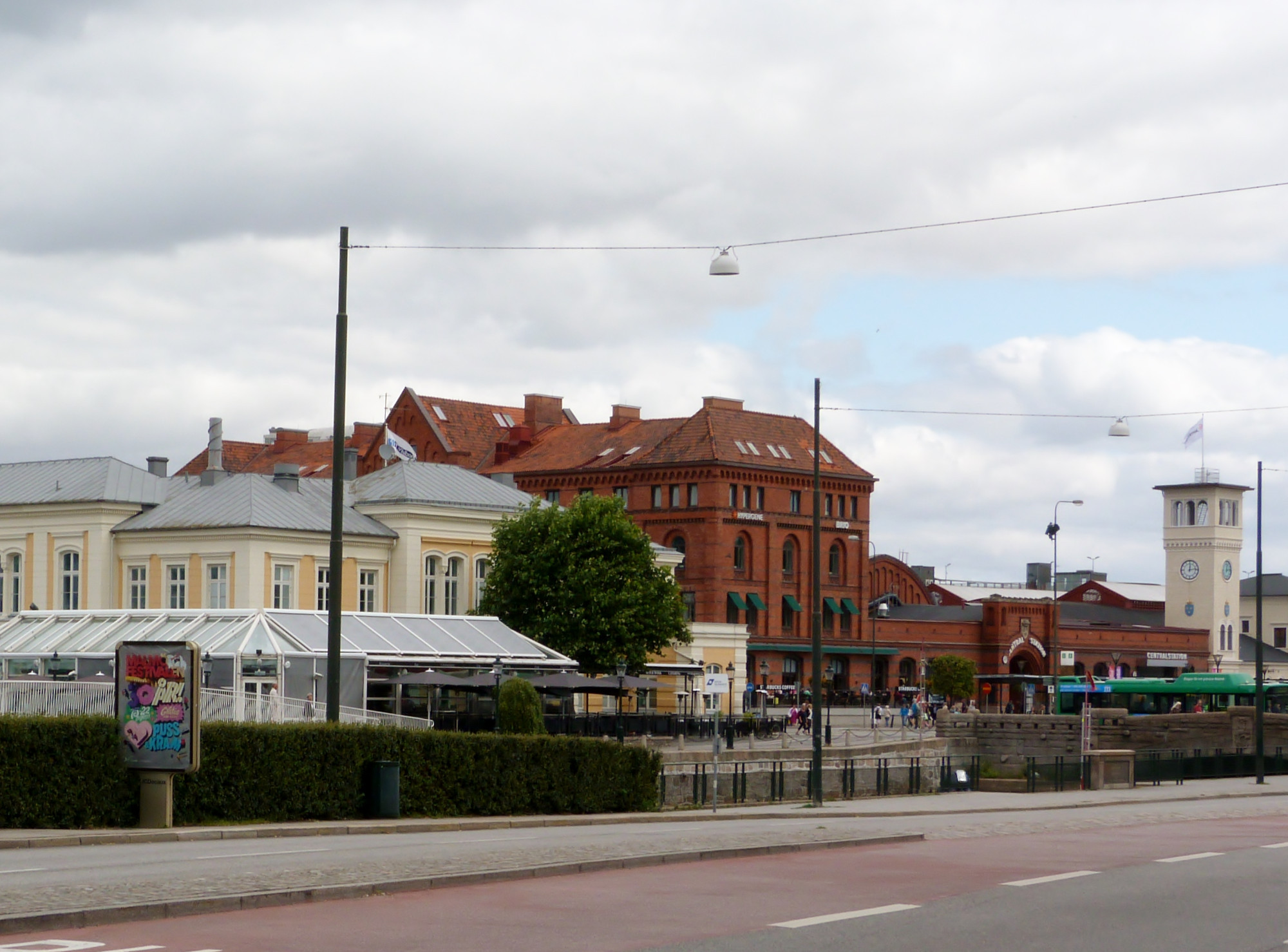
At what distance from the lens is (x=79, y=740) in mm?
24641

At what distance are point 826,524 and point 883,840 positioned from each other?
275ft

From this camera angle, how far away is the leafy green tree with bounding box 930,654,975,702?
357 feet

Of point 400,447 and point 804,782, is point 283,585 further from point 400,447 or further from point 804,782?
point 804,782

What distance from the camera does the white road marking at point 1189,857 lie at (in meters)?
22.0

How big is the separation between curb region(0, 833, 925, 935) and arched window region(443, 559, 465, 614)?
51.0 m

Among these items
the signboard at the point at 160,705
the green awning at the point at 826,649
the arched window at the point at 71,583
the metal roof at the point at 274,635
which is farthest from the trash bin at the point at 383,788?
the green awning at the point at 826,649

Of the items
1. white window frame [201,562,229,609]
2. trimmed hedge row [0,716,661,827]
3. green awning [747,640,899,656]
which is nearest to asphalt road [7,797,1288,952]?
trimmed hedge row [0,716,661,827]

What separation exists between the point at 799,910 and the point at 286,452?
111m

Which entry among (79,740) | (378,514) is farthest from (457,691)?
(79,740)

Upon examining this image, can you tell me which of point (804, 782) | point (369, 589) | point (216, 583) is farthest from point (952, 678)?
point (804, 782)

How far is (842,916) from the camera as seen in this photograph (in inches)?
594

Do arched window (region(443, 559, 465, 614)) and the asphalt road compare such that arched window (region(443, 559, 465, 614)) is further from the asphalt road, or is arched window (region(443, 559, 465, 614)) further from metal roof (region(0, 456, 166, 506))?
the asphalt road

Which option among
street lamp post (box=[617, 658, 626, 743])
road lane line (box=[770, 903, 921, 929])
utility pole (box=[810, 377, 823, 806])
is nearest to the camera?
road lane line (box=[770, 903, 921, 929])

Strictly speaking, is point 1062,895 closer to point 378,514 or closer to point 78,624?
point 78,624
